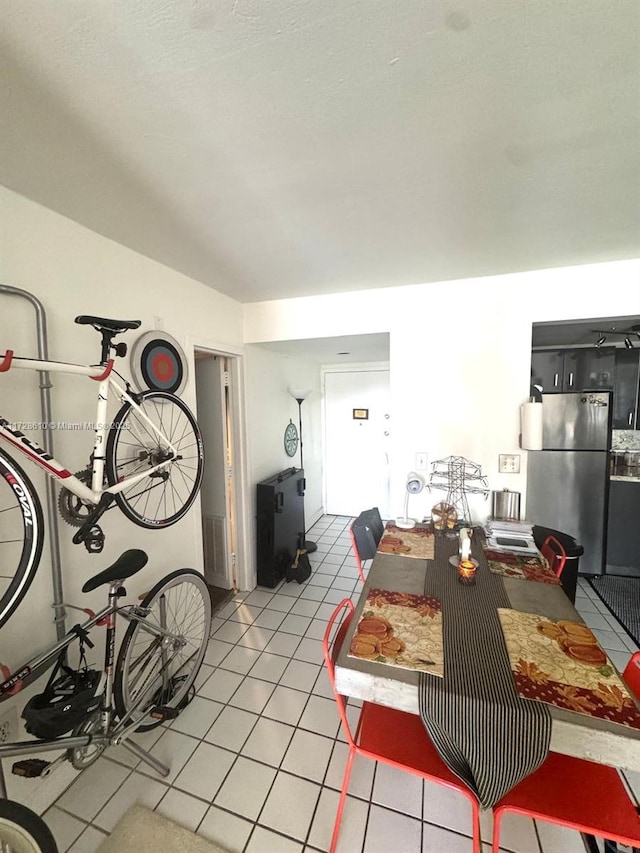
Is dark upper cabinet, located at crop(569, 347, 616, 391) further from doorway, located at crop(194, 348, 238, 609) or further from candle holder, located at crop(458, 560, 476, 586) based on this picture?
doorway, located at crop(194, 348, 238, 609)

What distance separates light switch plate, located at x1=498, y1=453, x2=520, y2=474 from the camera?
7.33ft

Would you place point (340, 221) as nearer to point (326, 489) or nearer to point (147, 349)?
point (147, 349)

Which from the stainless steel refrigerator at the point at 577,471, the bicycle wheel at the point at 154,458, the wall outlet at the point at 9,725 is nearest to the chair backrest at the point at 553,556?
the stainless steel refrigerator at the point at 577,471

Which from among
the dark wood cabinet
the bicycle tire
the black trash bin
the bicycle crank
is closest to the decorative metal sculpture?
the black trash bin

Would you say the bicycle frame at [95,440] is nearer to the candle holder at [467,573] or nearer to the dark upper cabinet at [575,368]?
the candle holder at [467,573]

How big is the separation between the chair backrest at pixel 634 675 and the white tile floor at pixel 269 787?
2.13 feet

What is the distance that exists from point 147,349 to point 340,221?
117 centimetres

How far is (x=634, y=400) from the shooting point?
3.09m

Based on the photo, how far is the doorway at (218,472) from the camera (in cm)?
270

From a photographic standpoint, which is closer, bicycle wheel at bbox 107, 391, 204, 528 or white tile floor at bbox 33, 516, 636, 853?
white tile floor at bbox 33, 516, 636, 853

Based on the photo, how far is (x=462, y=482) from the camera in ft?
7.64

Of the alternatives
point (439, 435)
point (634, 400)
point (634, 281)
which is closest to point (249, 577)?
point (439, 435)

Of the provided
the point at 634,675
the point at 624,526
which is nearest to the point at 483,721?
the point at 634,675

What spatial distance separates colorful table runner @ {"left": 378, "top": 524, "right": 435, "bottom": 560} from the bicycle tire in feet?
5.06
